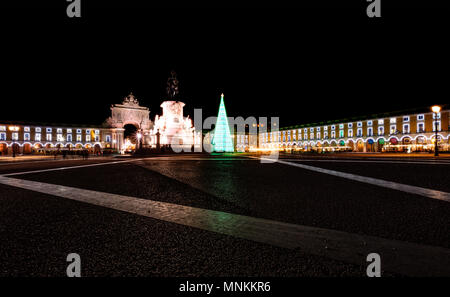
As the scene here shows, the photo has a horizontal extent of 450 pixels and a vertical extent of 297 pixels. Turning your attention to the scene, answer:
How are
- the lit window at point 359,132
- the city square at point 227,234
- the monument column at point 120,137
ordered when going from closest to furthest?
1. the city square at point 227,234
2. the lit window at point 359,132
3. the monument column at point 120,137

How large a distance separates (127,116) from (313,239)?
7703 cm

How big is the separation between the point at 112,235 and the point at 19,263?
0.96 m

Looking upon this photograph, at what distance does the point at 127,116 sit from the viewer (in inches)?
2876

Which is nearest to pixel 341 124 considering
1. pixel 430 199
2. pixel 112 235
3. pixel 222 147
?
pixel 222 147

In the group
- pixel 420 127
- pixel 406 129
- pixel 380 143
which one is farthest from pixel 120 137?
pixel 420 127

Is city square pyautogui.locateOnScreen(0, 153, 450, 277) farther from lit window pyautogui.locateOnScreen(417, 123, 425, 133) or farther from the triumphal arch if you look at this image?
the triumphal arch

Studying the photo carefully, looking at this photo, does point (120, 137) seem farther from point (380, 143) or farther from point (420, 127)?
point (420, 127)

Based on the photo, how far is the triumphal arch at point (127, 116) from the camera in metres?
72.1

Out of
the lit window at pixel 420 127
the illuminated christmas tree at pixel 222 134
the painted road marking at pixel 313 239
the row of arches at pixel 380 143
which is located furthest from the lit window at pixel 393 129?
the painted road marking at pixel 313 239

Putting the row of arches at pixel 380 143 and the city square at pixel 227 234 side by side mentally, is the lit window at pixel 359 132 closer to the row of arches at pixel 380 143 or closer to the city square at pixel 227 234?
the row of arches at pixel 380 143

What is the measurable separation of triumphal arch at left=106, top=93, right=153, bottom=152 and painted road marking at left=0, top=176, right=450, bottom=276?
70.3m

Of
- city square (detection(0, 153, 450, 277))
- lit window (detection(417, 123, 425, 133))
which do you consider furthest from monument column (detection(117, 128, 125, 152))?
lit window (detection(417, 123, 425, 133))

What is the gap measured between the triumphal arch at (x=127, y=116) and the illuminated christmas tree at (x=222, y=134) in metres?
31.8
